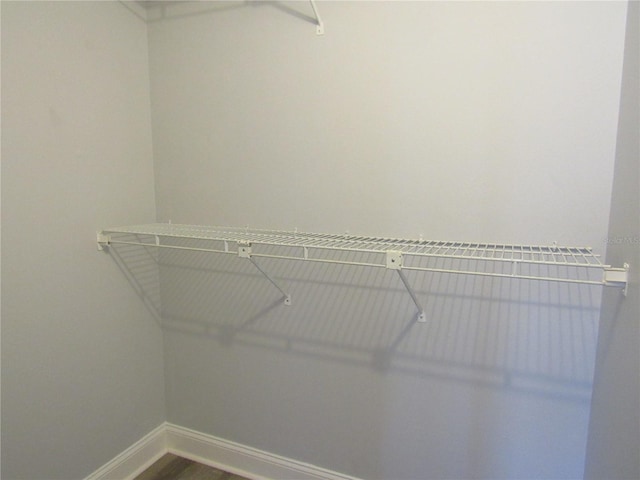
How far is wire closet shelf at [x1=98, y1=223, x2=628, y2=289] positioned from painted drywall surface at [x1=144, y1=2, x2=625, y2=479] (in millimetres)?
51

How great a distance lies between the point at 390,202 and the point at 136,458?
66.5 inches

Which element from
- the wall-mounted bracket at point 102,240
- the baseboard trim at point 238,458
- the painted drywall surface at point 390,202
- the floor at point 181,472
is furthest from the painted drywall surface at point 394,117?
the floor at point 181,472

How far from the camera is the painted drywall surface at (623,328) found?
2.86 feet

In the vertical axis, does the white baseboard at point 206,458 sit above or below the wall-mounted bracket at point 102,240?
below

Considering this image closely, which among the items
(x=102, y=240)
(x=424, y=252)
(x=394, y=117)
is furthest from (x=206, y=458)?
(x=394, y=117)

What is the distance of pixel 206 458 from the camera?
1.86 m

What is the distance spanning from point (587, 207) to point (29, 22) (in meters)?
1.93

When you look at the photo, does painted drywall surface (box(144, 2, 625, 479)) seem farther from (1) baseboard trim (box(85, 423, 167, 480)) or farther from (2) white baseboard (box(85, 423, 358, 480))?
(1) baseboard trim (box(85, 423, 167, 480))

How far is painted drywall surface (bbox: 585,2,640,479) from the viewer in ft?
2.86

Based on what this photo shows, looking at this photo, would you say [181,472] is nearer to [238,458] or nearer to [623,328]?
[238,458]

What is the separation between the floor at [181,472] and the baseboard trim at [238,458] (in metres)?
0.03

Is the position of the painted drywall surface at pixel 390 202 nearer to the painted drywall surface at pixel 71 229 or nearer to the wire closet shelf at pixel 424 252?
the wire closet shelf at pixel 424 252

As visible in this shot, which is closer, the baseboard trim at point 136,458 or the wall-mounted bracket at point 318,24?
the wall-mounted bracket at point 318,24

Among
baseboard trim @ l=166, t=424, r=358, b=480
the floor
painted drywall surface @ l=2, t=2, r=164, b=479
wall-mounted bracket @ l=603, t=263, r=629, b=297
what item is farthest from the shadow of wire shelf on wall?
the floor
